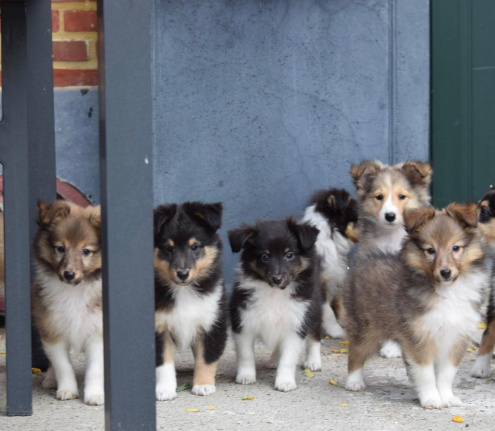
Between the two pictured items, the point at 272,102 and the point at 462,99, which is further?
the point at 462,99

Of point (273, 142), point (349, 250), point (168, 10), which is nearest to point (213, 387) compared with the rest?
point (349, 250)

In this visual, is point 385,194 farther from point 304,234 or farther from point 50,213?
point 50,213

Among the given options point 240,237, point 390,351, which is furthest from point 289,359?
point 390,351

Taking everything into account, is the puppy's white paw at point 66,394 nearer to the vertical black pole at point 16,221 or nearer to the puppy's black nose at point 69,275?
the vertical black pole at point 16,221

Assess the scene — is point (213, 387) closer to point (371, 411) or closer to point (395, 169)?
point (371, 411)

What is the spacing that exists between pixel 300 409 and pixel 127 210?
2210 millimetres

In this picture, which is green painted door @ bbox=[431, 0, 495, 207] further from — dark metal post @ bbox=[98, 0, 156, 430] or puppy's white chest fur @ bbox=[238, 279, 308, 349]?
dark metal post @ bbox=[98, 0, 156, 430]

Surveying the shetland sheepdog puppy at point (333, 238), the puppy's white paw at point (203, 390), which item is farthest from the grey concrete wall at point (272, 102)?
the puppy's white paw at point (203, 390)

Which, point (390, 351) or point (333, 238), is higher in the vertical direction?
point (333, 238)

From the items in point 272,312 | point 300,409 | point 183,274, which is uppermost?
point 183,274

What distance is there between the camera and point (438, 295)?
5.26 m

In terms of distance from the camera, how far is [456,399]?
5.38 m

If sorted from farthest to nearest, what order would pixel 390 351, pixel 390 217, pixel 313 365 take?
pixel 390 217 → pixel 390 351 → pixel 313 365

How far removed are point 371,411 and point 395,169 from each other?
252 centimetres
